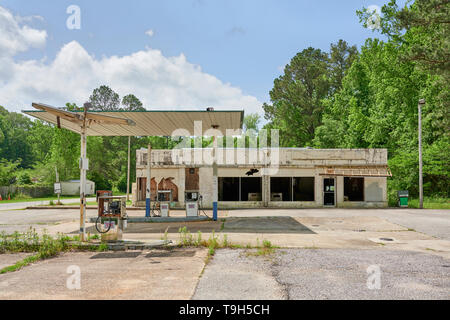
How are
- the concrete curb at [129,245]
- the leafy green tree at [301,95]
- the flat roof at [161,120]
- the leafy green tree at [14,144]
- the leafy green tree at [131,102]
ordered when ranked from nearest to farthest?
the concrete curb at [129,245], the flat roof at [161,120], the leafy green tree at [301,95], the leafy green tree at [131,102], the leafy green tree at [14,144]

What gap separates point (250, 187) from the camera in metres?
25.8

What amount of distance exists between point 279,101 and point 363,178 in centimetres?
2702

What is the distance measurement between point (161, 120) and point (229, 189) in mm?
11333

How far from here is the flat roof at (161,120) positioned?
1430cm

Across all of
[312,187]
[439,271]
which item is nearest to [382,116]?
[312,187]

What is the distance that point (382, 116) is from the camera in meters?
38.6

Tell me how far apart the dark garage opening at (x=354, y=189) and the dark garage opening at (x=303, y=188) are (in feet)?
8.64

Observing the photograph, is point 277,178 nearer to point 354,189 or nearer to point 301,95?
point 354,189

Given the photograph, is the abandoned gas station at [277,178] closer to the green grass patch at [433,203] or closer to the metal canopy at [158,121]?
the green grass patch at [433,203]

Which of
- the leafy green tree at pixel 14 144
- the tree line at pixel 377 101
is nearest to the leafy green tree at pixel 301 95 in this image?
the tree line at pixel 377 101

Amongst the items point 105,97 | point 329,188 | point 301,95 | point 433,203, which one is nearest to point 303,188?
point 329,188
